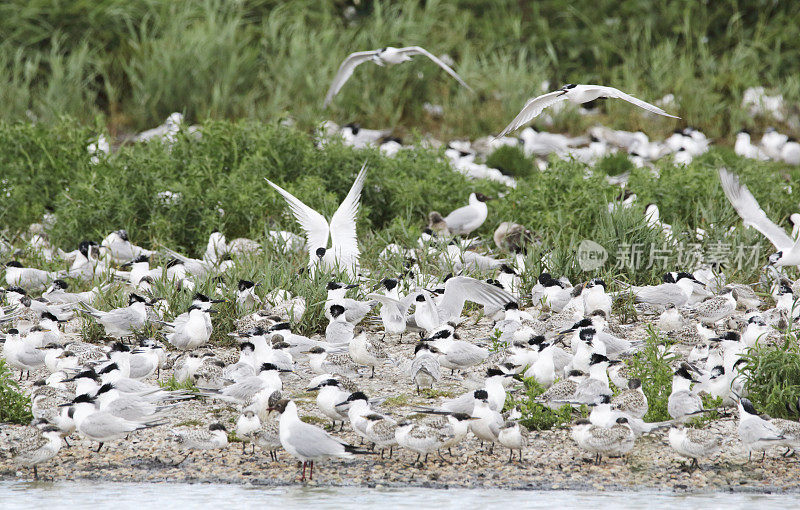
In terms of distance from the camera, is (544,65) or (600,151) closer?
(600,151)

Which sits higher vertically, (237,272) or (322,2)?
(322,2)

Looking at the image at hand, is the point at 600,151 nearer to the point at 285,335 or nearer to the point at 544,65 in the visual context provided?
the point at 544,65

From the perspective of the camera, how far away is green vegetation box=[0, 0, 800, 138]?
13.2m

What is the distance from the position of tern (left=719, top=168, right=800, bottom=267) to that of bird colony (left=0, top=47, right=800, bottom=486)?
12 mm

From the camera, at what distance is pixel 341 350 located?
6496 mm

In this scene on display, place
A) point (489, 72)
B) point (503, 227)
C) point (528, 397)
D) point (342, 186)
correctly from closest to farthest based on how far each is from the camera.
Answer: point (528, 397)
point (503, 227)
point (342, 186)
point (489, 72)

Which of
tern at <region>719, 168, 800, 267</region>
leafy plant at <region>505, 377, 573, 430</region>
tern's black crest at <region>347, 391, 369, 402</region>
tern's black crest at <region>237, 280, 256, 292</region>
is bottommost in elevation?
→ leafy plant at <region>505, 377, 573, 430</region>

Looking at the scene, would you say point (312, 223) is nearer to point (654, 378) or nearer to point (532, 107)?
point (532, 107)

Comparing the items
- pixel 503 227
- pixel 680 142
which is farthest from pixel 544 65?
pixel 503 227

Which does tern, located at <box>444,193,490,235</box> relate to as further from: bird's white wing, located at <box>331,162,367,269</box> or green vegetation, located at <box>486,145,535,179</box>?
green vegetation, located at <box>486,145,535,179</box>

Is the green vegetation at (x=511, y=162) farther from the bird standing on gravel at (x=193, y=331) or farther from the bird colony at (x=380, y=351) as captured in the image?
the bird standing on gravel at (x=193, y=331)

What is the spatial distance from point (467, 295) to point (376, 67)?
746 centimetres

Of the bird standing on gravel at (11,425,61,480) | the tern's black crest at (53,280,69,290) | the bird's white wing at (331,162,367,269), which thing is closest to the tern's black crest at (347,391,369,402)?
the bird standing on gravel at (11,425,61,480)

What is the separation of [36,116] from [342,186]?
4996mm
